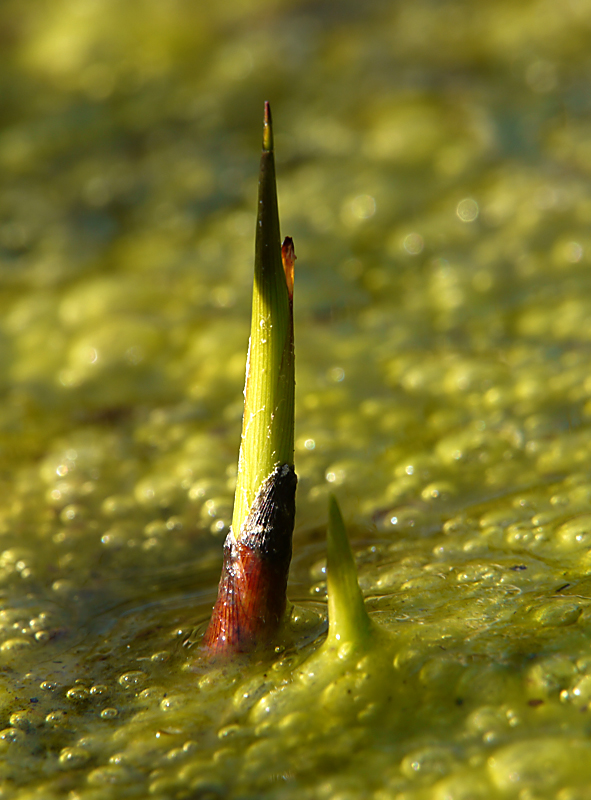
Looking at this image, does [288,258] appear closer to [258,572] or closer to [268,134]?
[268,134]

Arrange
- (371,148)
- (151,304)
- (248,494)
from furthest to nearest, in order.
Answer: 1. (371,148)
2. (151,304)
3. (248,494)

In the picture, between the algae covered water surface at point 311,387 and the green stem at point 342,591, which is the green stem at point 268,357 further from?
the algae covered water surface at point 311,387

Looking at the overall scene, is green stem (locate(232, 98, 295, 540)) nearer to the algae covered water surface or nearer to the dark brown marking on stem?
the dark brown marking on stem

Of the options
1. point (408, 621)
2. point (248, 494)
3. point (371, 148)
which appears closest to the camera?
point (248, 494)

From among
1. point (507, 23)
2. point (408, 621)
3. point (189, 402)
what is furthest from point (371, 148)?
point (408, 621)

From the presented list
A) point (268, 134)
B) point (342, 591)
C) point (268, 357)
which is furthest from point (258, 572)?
point (268, 134)

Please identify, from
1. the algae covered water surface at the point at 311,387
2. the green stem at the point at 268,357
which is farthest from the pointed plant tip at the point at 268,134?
the algae covered water surface at the point at 311,387

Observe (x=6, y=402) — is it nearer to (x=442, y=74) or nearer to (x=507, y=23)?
(x=442, y=74)
